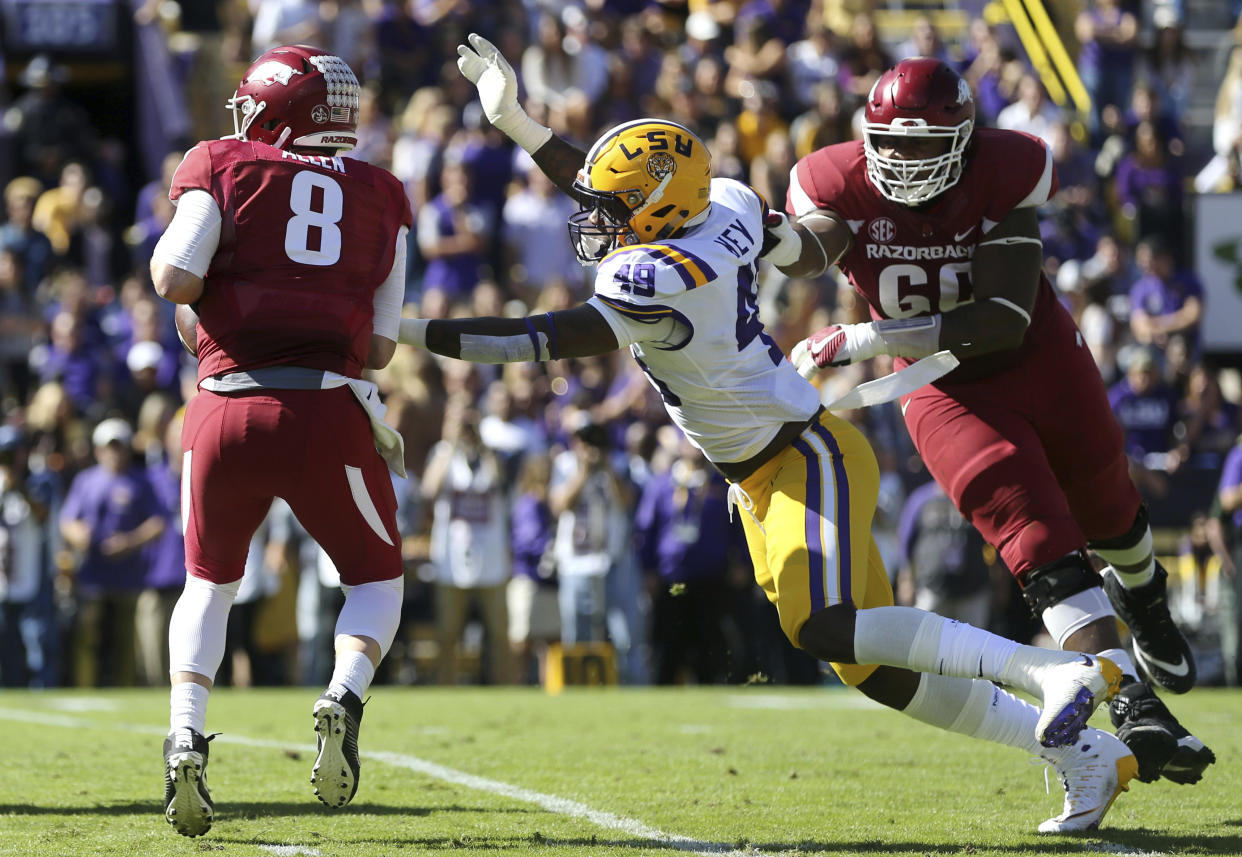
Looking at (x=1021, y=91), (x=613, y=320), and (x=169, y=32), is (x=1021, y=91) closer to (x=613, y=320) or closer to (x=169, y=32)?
(x=169, y=32)

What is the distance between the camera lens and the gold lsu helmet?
14.9 ft

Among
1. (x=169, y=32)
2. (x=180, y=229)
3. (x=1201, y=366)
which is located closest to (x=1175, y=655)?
(x=180, y=229)

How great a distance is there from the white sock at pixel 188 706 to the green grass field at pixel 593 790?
0.29m

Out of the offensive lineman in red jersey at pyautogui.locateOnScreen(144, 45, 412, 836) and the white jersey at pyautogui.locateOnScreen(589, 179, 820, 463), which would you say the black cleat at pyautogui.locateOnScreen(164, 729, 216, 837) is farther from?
the white jersey at pyautogui.locateOnScreen(589, 179, 820, 463)

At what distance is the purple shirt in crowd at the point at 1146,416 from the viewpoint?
35.9 ft

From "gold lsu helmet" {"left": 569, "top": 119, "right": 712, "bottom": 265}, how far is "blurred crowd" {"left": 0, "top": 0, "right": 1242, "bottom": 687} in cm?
577

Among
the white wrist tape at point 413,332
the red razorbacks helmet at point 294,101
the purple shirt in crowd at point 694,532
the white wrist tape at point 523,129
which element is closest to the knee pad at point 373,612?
the white wrist tape at point 413,332

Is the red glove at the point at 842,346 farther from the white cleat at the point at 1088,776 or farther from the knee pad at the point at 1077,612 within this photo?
the white cleat at the point at 1088,776

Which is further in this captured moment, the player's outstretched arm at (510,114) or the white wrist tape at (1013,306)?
the player's outstretched arm at (510,114)

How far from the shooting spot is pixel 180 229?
13.8 feet

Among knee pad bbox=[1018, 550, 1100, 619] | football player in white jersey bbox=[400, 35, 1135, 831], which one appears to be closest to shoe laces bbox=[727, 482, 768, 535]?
football player in white jersey bbox=[400, 35, 1135, 831]

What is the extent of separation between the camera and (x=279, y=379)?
4285mm

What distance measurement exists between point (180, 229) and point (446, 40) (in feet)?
33.9

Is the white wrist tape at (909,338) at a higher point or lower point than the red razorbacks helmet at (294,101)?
lower
